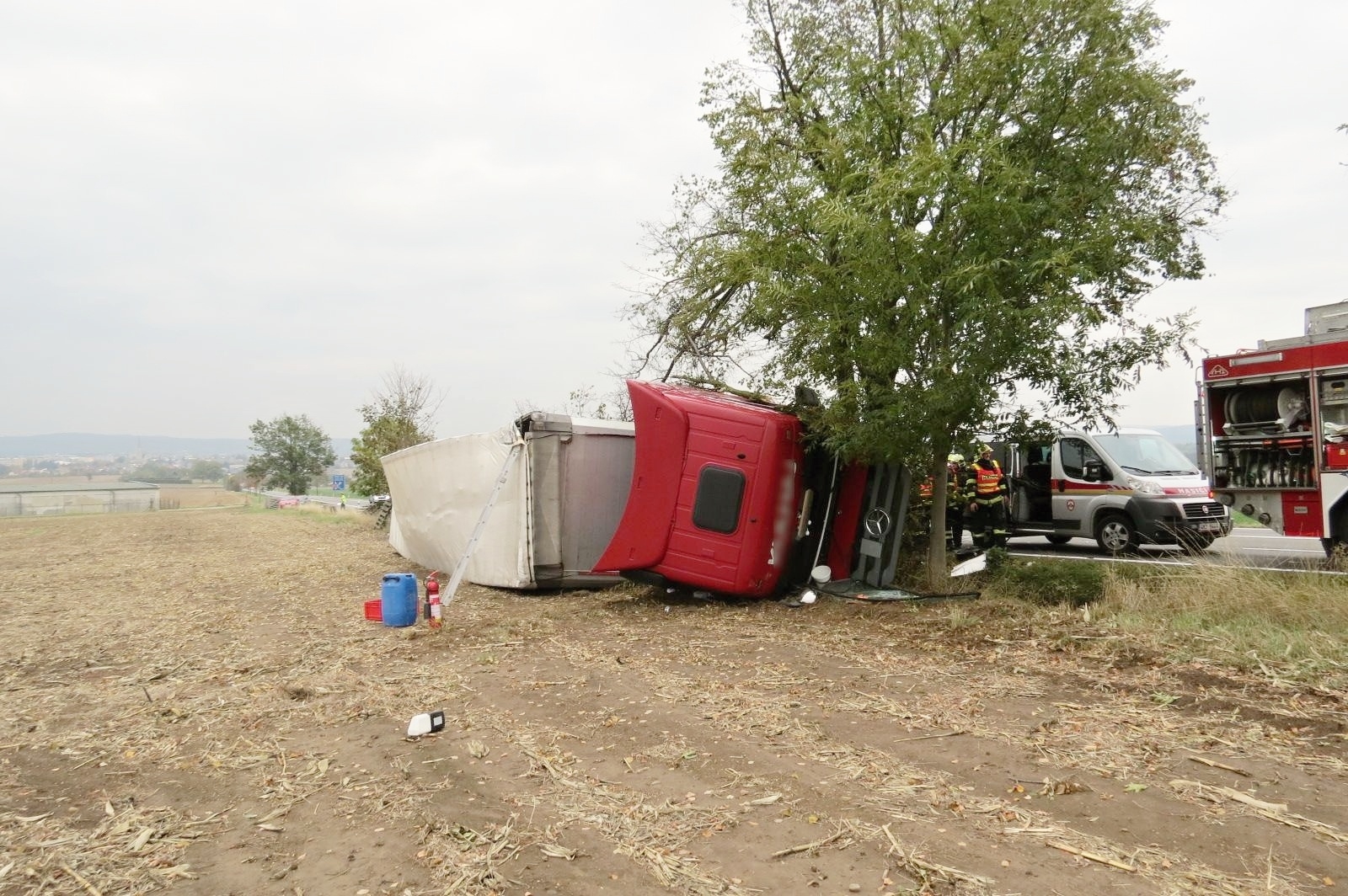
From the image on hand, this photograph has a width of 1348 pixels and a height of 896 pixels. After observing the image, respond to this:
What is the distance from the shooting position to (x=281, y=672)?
629cm

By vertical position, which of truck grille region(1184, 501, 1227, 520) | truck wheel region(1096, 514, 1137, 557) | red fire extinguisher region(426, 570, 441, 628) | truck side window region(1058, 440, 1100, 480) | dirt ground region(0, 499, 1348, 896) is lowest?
dirt ground region(0, 499, 1348, 896)

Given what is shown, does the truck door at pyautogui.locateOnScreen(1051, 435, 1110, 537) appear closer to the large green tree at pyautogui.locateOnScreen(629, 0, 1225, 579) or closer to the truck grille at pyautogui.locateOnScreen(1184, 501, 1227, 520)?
the truck grille at pyautogui.locateOnScreen(1184, 501, 1227, 520)

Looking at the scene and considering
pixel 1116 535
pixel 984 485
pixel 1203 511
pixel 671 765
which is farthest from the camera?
pixel 984 485

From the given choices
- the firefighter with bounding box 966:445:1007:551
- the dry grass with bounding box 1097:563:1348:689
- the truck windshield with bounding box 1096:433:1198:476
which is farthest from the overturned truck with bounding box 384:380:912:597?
the truck windshield with bounding box 1096:433:1198:476

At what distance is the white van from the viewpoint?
37.8 feet

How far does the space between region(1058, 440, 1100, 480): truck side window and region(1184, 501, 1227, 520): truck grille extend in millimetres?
1379

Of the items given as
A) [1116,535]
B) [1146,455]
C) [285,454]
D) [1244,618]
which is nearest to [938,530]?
[1244,618]

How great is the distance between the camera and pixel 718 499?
8.34 meters

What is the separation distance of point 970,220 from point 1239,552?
23.2 feet

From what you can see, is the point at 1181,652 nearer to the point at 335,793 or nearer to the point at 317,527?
the point at 335,793

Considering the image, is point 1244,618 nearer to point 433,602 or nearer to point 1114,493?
point 1114,493

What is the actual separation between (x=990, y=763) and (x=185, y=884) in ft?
10.9

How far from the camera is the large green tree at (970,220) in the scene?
7.35 meters

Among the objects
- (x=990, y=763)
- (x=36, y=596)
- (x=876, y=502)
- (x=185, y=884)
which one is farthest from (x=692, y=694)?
(x=36, y=596)
